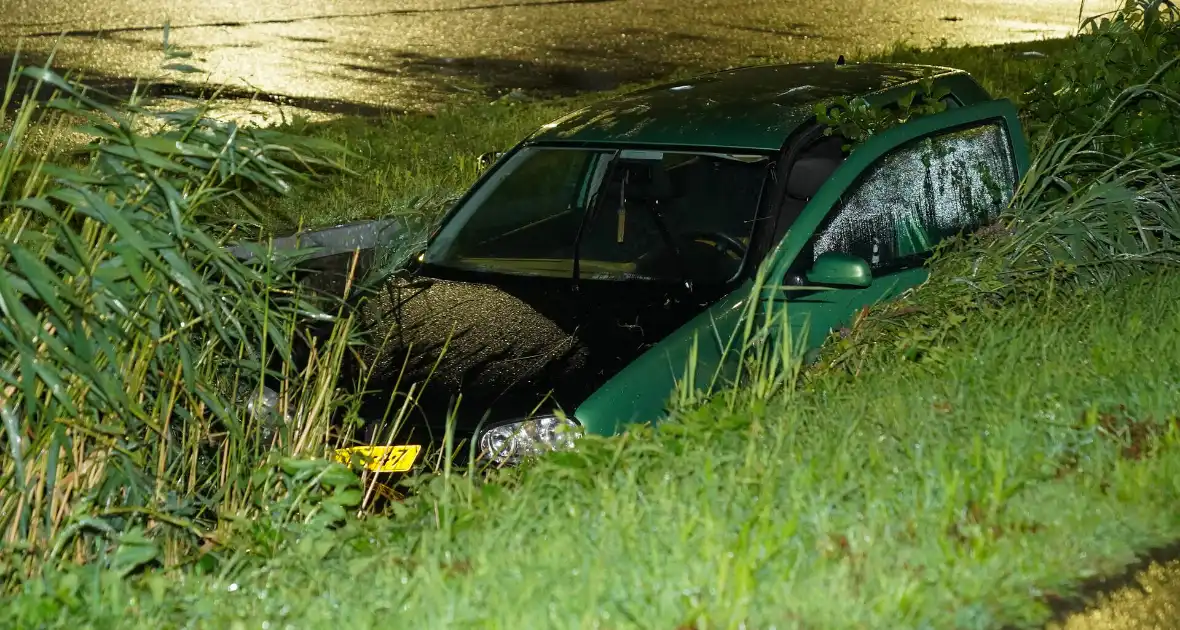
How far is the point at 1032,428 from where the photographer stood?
4.12 meters

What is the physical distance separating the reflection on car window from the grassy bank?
0.43m

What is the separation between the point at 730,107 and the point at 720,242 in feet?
2.32

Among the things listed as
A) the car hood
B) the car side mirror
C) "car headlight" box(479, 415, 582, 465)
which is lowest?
"car headlight" box(479, 415, 582, 465)

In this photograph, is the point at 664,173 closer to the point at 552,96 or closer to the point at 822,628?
the point at 822,628

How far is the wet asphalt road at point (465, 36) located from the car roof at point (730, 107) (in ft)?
20.4

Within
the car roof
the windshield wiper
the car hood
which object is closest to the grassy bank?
the car hood

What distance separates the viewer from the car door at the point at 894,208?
5234 millimetres

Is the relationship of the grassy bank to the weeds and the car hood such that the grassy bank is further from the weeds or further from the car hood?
the car hood

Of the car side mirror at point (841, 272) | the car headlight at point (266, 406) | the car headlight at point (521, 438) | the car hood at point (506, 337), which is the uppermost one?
the car side mirror at point (841, 272)

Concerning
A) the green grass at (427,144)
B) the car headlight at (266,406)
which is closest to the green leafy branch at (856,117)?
the green grass at (427,144)

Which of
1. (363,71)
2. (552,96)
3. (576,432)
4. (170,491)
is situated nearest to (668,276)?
(576,432)

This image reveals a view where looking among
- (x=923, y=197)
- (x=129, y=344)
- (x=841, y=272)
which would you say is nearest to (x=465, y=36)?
(x=923, y=197)

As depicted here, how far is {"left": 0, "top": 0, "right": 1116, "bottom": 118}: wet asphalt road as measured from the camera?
13.4m

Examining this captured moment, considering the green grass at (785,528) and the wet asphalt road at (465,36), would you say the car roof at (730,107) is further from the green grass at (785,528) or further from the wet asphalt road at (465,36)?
the wet asphalt road at (465,36)
